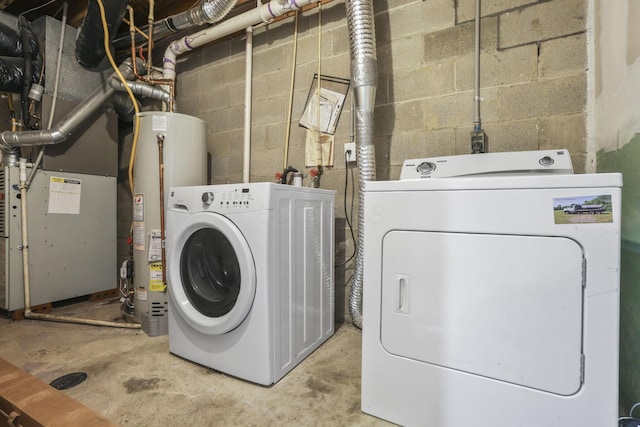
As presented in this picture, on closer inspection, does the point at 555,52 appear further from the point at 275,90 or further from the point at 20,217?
the point at 20,217

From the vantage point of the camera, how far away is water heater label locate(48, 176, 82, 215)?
2.30m

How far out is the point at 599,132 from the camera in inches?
→ 52.7

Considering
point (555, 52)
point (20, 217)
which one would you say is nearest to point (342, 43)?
point (555, 52)

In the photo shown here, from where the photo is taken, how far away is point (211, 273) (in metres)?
1.56

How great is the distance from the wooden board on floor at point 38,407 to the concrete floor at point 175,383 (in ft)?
0.27

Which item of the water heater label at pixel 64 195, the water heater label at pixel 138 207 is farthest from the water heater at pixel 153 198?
the water heater label at pixel 64 195

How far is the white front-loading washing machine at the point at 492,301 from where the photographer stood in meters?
0.83

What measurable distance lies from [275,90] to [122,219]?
2051 millimetres

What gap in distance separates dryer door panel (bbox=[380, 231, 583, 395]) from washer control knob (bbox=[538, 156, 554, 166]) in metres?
0.65

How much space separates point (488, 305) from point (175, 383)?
4.33 ft

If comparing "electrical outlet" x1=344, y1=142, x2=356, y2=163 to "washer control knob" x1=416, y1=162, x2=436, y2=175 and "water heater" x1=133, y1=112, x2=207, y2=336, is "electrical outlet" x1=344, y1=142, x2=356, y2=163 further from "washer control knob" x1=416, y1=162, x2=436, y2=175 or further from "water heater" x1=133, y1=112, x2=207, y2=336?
"water heater" x1=133, y1=112, x2=207, y2=336

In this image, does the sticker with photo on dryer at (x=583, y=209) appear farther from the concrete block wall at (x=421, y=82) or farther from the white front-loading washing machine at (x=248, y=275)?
the white front-loading washing machine at (x=248, y=275)

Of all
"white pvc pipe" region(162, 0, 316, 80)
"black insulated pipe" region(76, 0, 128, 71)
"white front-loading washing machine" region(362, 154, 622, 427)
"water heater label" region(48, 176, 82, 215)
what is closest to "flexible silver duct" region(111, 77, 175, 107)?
"white pvc pipe" region(162, 0, 316, 80)

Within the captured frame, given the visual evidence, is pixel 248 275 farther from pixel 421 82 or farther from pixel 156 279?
pixel 421 82
